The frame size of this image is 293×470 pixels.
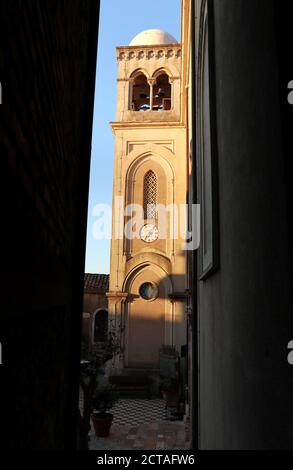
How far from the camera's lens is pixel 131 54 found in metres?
18.5

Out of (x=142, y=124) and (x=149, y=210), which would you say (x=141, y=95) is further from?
(x=149, y=210)

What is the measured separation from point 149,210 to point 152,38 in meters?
8.64

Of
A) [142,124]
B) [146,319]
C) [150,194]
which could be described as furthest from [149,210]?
[146,319]

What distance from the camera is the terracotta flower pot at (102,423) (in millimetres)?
9859

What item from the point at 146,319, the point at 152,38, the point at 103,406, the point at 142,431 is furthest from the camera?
the point at 152,38

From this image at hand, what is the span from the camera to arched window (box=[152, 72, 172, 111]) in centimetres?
1870

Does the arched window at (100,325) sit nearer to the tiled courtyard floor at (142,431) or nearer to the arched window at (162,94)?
the tiled courtyard floor at (142,431)

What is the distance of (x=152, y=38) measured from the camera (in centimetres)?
1908

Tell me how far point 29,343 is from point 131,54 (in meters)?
18.9

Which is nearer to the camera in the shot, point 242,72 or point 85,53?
point 242,72

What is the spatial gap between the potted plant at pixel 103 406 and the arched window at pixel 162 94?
13.2 m

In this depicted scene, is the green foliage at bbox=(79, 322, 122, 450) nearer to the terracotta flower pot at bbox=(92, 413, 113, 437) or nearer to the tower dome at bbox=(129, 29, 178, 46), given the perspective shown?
the terracotta flower pot at bbox=(92, 413, 113, 437)
